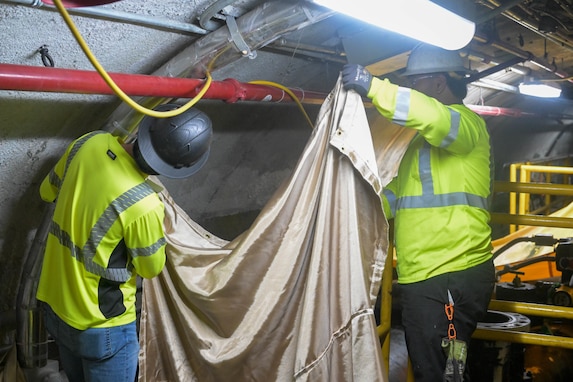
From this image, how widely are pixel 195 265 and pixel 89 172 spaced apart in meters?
0.67

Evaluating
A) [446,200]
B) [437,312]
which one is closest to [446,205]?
[446,200]

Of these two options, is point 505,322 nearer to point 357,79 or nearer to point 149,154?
point 357,79

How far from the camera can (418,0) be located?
1.83 m

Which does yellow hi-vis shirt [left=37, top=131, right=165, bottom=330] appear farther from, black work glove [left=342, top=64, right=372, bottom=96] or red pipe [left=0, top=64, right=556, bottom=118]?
black work glove [left=342, top=64, right=372, bottom=96]

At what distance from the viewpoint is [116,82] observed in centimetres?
192

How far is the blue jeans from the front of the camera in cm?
211

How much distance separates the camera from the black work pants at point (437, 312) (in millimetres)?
2365

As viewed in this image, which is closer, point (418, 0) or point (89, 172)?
point (418, 0)

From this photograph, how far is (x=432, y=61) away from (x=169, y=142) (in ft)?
4.16

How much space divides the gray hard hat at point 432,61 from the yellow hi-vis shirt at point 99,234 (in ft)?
4.33

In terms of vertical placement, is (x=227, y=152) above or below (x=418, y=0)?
below

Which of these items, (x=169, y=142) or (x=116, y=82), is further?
(x=169, y=142)

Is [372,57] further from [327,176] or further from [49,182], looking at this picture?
[49,182]

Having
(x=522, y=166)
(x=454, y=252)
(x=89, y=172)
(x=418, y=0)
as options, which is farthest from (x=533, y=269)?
(x=89, y=172)
